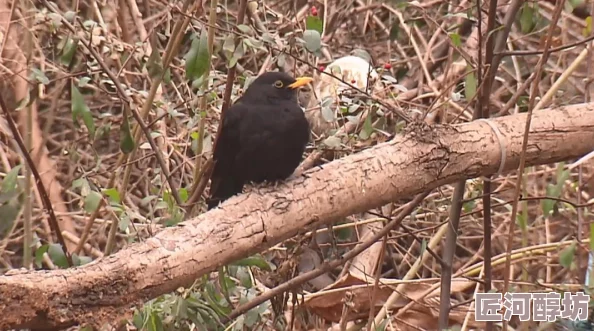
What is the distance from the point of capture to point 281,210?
2666 millimetres

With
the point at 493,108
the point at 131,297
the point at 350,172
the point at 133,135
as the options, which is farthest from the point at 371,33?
the point at 131,297

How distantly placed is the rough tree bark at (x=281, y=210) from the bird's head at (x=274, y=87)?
1.89 ft

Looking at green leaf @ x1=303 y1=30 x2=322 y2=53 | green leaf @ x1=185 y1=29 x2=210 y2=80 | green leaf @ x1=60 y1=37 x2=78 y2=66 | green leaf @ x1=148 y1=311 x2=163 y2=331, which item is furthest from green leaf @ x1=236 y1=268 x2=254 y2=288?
green leaf @ x1=60 y1=37 x2=78 y2=66

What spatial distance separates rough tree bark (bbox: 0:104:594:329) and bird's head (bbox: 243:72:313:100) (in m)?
0.58

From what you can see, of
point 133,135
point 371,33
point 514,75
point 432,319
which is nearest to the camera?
point 133,135

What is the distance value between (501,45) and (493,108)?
2.11 metres

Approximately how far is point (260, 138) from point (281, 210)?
644mm

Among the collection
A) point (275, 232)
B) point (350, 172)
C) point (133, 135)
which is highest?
point (133, 135)

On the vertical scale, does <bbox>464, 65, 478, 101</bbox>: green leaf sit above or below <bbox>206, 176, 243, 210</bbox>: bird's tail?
above

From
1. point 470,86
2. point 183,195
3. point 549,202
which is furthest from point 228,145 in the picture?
point 549,202

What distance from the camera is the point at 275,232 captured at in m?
2.63

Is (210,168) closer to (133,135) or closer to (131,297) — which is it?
(133,135)

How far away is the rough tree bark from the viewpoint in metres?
2.00

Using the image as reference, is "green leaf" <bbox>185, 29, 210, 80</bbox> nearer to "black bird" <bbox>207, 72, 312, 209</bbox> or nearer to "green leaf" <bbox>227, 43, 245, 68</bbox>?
"green leaf" <bbox>227, 43, 245, 68</bbox>
